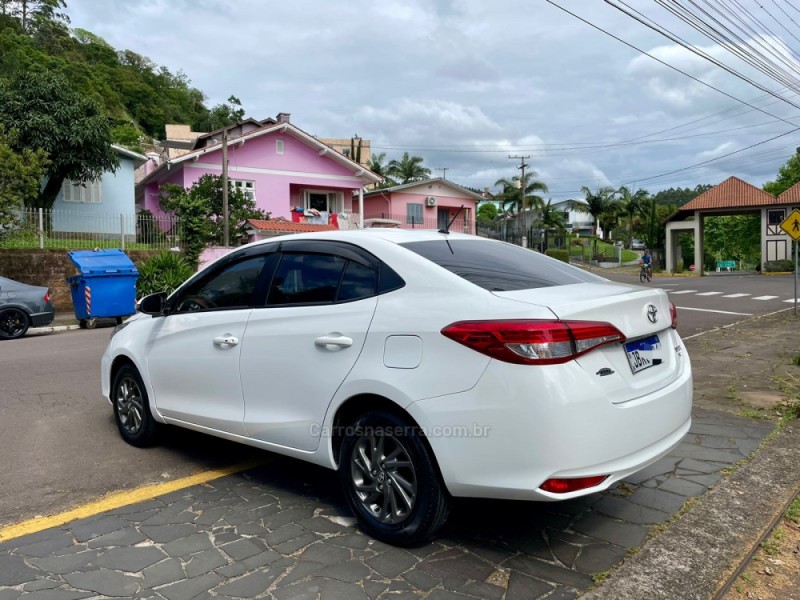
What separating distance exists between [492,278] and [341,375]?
3.09 ft

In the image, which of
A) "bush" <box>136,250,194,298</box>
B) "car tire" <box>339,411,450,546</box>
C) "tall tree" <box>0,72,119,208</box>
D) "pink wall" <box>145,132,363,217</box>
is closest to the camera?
"car tire" <box>339,411,450,546</box>

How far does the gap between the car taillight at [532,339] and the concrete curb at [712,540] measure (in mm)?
1082

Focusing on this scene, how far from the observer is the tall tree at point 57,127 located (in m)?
22.3

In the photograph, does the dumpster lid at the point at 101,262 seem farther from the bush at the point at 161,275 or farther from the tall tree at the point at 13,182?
the tall tree at the point at 13,182

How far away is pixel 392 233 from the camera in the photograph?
3.81 m

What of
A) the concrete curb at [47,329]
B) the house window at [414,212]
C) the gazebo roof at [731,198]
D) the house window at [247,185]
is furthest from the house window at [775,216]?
the concrete curb at [47,329]

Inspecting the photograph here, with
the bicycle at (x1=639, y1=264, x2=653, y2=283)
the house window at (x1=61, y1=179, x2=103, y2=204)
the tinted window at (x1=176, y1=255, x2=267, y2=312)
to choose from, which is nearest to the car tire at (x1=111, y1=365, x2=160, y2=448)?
the tinted window at (x1=176, y1=255, x2=267, y2=312)

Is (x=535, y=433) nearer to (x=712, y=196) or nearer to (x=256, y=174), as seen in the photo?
(x=256, y=174)

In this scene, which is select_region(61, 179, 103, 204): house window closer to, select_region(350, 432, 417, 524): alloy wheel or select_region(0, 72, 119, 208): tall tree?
select_region(0, 72, 119, 208): tall tree

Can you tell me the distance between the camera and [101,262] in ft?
46.8

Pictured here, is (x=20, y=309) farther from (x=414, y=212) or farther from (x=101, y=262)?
(x=414, y=212)

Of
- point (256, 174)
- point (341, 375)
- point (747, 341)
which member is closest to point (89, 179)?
point (256, 174)

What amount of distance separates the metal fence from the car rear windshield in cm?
1760

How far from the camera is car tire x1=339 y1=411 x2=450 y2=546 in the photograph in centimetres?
309
